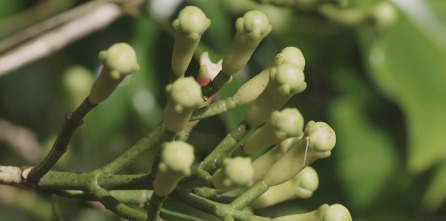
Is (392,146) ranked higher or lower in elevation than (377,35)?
lower

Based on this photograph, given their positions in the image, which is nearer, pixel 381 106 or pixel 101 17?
pixel 101 17

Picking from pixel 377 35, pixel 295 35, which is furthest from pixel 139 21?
pixel 377 35

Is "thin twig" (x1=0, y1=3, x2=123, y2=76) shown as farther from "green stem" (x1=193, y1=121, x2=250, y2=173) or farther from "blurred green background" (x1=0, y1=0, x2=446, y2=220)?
"green stem" (x1=193, y1=121, x2=250, y2=173)

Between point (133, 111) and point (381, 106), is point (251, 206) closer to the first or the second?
point (133, 111)

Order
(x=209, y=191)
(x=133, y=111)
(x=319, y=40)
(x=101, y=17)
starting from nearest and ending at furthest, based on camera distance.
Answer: (x=209, y=191), (x=101, y=17), (x=133, y=111), (x=319, y=40)

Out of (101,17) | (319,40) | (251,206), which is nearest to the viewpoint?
(251,206)

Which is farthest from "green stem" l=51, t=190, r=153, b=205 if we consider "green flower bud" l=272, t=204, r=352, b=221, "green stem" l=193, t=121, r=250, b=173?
"green flower bud" l=272, t=204, r=352, b=221

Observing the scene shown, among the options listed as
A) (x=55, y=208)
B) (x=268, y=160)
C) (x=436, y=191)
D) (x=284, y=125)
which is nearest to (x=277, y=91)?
(x=284, y=125)
